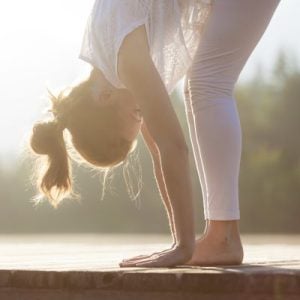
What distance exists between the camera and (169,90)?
15.1 ft

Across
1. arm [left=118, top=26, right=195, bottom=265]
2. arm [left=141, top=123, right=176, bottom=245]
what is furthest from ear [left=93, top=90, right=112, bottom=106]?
arm [left=141, top=123, right=176, bottom=245]

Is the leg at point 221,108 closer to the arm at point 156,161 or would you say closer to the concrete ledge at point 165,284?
the arm at point 156,161

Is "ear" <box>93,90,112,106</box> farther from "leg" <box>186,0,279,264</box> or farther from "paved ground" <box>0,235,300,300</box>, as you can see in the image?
"paved ground" <box>0,235,300,300</box>

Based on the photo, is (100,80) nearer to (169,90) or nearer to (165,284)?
(169,90)

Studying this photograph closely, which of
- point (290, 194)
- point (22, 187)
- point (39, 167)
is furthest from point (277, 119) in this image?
point (39, 167)

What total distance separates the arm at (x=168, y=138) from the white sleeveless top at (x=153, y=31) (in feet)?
0.41

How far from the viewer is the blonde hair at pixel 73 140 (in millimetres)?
4480

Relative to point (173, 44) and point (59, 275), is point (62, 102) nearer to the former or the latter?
point (173, 44)

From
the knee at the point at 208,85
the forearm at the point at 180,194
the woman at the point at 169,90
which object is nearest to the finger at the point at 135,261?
the woman at the point at 169,90

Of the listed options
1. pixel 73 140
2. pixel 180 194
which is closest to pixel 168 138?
pixel 180 194

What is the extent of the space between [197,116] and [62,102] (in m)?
0.53

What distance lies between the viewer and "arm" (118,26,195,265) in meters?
4.25

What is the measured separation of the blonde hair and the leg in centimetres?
32

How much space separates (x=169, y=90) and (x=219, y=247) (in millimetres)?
651
